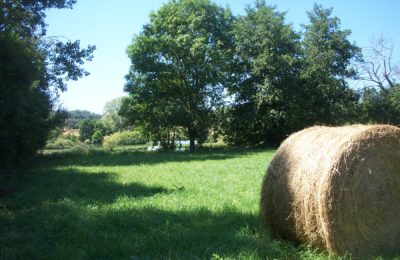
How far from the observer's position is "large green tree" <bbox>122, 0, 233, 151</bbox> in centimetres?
3033

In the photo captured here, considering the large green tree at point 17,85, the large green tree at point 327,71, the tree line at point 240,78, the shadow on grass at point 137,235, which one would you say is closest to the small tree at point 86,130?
the tree line at point 240,78

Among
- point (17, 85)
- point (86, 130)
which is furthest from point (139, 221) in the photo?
point (86, 130)

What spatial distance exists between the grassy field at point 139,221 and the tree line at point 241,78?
19.4 m

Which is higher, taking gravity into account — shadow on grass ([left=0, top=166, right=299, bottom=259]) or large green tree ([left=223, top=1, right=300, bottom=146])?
large green tree ([left=223, top=1, right=300, bottom=146])

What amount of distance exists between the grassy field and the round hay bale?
1.15 ft

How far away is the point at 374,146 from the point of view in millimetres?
5371

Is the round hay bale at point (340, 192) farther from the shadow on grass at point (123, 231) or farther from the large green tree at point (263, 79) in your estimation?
the large green tree at point (263, 79)

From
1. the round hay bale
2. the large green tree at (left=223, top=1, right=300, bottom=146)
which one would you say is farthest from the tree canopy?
the round hay bale

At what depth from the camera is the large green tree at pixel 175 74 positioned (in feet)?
99.5

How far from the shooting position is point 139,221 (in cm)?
671

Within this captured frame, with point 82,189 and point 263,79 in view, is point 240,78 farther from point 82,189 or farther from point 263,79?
point 82,189

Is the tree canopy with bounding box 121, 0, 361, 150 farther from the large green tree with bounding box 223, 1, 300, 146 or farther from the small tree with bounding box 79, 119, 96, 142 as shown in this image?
the small tree with bounding box 79, 119, 96, 142

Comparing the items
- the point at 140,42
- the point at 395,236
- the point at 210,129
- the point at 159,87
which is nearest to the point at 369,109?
the point at 210,129

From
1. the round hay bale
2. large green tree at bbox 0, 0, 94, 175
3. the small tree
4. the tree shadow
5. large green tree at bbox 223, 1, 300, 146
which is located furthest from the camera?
the small tree
